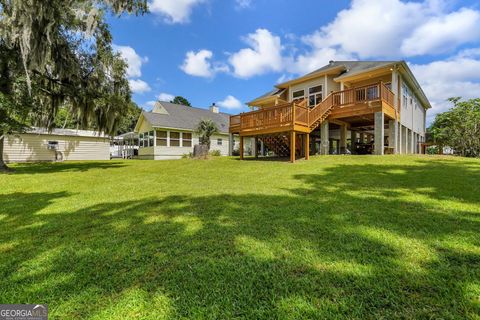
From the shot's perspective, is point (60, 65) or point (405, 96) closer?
point (60, 65)

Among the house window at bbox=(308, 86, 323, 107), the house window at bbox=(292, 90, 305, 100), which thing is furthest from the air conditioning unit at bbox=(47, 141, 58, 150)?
the house window at bbox=(308, 86, 323, 107)

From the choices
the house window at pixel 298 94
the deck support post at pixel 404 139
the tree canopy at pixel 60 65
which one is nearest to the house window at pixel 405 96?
the deck support post at pixel 404 139

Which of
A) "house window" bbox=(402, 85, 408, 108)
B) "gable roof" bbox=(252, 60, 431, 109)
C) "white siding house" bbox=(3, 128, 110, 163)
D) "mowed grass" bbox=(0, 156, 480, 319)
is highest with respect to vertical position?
"gable roof" bbox=(252, 60, 431, 109)

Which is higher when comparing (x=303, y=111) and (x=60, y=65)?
(x=60, y=65)

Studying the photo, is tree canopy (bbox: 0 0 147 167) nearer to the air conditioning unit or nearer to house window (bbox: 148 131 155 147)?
the air conditioning unit

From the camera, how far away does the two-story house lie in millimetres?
10398

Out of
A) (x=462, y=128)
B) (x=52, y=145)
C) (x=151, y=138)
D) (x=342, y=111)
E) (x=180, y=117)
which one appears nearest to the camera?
(x=342, y=111)

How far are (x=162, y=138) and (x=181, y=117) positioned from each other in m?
3.51

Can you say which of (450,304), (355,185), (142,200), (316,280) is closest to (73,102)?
(142,200)

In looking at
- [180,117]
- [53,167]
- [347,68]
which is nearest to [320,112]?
[347,68]

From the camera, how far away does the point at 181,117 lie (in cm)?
2344

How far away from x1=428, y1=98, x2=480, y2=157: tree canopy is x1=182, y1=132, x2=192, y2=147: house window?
19.6 meters

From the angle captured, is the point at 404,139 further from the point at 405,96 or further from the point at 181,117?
the point at 181,117

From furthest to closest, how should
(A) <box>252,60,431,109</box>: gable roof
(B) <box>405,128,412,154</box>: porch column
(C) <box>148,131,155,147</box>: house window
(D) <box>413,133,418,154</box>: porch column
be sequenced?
1. (C) <box>148,131,155,147</box>: house window
2. (D) <box>413,133,418,154</box>: porch column
3. (B) <box>405,128,412,154</box>: porch column
4. (A) <box>252,60,431,109</box>: gable roof
